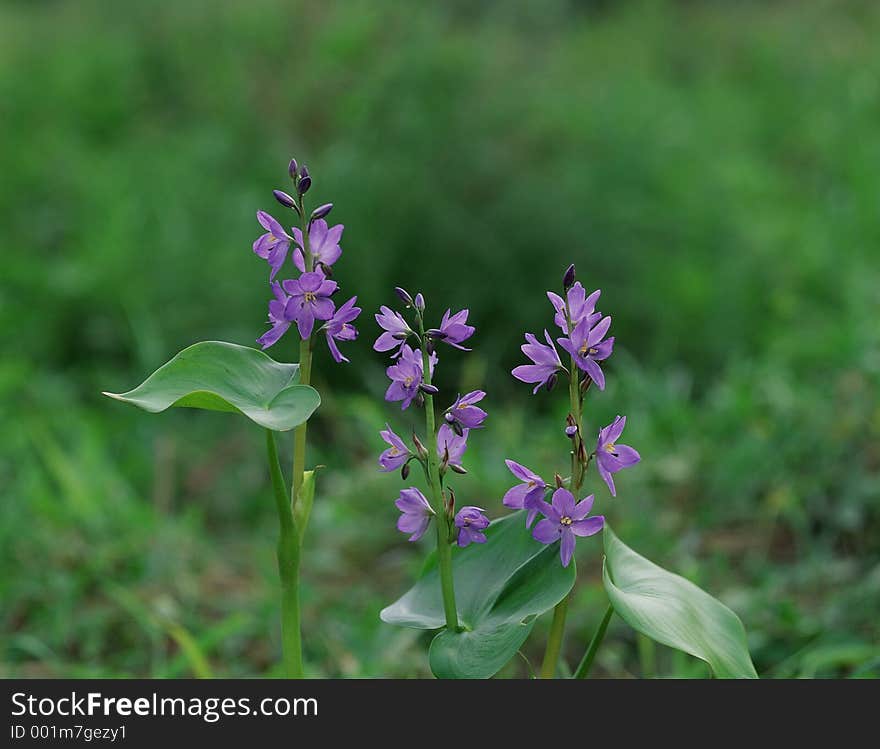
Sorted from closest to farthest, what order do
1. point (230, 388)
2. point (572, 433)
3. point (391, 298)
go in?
point (572, 433) < point (230, 388) < point (391, 298)

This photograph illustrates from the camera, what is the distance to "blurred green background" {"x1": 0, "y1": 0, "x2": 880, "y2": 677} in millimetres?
2615

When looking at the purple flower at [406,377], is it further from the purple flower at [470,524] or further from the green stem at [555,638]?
the green stem at [555,638]

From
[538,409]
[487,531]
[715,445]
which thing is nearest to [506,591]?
[487,531]

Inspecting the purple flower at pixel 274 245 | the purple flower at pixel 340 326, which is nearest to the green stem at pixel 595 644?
the purple flower at pixel 340 326

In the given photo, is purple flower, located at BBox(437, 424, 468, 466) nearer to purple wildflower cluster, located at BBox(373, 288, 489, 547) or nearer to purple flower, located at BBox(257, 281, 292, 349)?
purple wildflower cluster, located at BBox(373, 288, 489, 547)

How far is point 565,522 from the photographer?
1334mm

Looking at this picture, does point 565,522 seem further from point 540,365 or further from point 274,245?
point 274,245

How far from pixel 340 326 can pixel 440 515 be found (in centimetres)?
28

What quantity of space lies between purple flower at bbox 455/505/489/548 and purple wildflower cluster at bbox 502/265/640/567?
0.06 metres

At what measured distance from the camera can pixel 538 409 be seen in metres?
4.36

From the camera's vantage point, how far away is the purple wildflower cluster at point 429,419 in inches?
53.1

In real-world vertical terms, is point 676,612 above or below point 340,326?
below

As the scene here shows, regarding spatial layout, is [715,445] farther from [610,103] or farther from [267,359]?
[610,103]

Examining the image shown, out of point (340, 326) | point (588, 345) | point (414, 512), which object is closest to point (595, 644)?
point (414, 512)
